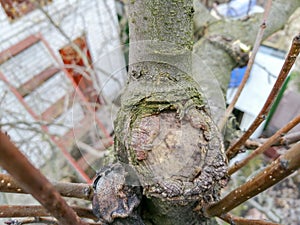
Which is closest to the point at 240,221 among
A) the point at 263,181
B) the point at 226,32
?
the point at 263,181

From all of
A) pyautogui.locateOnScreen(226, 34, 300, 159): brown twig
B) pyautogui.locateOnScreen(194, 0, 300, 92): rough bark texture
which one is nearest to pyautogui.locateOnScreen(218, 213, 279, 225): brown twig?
pyautogui.locateOnScreen(226, 34, 300, 159): brown twig

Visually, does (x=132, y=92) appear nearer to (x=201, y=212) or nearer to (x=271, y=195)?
(x=201, y=212)

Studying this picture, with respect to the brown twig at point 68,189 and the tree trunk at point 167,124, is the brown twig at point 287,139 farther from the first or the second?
the brown twig at point 68,189

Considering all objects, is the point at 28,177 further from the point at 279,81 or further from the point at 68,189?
the point at 279,81

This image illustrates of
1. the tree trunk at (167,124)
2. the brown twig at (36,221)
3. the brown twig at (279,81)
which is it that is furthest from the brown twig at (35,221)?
the brown twig at (279,81)

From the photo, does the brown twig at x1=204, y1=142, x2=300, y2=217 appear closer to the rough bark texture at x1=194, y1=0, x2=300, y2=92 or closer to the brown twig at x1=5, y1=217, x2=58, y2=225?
the brown twig at x1=5, y1=217, x2=58, y2=225

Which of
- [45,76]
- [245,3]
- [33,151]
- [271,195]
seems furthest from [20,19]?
[271,195]

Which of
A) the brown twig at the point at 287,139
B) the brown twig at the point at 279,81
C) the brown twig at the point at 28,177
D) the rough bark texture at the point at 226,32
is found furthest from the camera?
the rough bark texture at the point at 226,32
